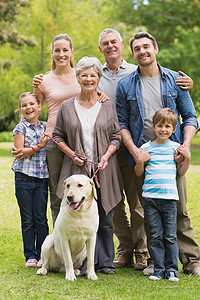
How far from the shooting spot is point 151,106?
5012 mm

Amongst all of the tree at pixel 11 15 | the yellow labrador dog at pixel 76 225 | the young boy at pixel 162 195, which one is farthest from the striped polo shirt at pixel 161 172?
the tree at pixel 11 15

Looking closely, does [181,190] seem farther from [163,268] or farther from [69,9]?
[69,9]

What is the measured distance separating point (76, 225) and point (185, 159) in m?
1.37

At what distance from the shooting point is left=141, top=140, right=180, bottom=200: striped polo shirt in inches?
184

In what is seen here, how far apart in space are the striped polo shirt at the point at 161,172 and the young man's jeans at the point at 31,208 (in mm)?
1306

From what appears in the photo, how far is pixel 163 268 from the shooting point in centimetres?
471

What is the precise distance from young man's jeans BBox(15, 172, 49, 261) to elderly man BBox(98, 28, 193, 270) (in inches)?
40.4

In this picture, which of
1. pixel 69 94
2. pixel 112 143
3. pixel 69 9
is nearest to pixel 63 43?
pixel 69 94

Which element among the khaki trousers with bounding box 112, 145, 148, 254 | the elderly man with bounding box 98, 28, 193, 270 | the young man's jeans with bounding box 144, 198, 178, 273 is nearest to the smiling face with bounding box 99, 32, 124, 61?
the elderly man with bounding box 98, 28, 193, 270

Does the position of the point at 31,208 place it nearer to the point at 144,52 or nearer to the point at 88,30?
the point at 144,52

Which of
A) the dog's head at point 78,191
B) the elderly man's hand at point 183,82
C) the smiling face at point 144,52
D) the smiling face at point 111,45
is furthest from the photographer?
the smiling face at point 111,45

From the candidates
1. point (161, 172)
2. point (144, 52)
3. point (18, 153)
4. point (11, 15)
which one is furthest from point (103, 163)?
point (11, 15)

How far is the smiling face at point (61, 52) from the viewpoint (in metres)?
5.20

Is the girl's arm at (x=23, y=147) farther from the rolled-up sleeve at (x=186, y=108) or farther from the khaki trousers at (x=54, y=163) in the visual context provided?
the rolled-up sleeve at (x=186, y=108)
